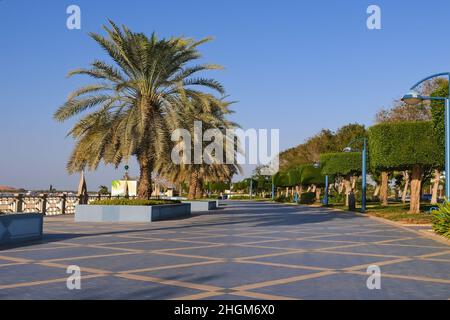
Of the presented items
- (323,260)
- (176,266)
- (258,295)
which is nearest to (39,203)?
(176,266)

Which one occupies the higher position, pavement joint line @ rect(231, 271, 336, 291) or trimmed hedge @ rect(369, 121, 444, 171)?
trimmed hedge @ rect(369, 121, 444, 171)

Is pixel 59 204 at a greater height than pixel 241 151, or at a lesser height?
lesser

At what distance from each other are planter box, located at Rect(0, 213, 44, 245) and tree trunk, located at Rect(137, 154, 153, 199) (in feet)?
29.1

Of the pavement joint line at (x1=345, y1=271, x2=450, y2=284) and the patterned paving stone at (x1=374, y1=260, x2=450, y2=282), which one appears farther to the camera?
the patterned paving stone at (x1=374, y1=260, x2=450, y2=282)

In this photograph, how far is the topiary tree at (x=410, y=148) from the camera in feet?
93.2

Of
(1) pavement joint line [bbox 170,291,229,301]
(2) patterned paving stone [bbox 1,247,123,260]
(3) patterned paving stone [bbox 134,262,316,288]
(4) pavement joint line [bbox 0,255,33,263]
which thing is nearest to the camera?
(1) pavement joint line [bbox 170,291,229,301]

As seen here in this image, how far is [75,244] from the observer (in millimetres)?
12438

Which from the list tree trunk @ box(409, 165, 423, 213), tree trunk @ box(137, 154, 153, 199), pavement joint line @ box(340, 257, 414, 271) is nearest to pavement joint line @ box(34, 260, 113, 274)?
pavement joint line @ box(340, 257, 414, 271)

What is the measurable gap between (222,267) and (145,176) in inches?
576

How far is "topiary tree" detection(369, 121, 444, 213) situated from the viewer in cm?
2842

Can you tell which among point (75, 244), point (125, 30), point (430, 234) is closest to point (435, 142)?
point (430, 234)

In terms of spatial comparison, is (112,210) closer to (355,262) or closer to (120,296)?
(355,262)

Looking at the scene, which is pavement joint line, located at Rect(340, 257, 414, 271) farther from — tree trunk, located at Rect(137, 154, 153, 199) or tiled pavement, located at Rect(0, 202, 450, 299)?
tree trunk, located at Rect(137, 154, 153, 199)

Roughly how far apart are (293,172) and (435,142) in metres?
41.4
